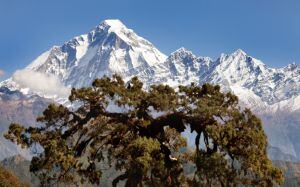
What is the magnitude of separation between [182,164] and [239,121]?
713cm

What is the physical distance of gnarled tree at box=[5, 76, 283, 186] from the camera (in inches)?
1662

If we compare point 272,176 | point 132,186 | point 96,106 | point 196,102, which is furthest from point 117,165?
point 272,176

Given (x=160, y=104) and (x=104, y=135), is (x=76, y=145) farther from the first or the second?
(x=160, y=104)

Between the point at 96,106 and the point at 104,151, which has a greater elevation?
the point at 96,106

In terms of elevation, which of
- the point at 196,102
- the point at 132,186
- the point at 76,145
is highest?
the point at 196,102

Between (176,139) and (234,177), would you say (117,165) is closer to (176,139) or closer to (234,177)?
(176,139)

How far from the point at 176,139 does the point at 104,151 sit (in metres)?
6.16

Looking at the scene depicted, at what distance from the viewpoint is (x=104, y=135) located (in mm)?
46469

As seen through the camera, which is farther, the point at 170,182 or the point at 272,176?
the point at 170,182

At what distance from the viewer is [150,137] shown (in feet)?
147

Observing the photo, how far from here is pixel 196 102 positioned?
44.7 metres

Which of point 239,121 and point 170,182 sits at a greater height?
point 239,121

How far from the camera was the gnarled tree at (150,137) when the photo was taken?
1662 inches

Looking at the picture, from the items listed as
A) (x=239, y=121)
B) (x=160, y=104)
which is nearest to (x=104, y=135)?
(x=160, y=104)
